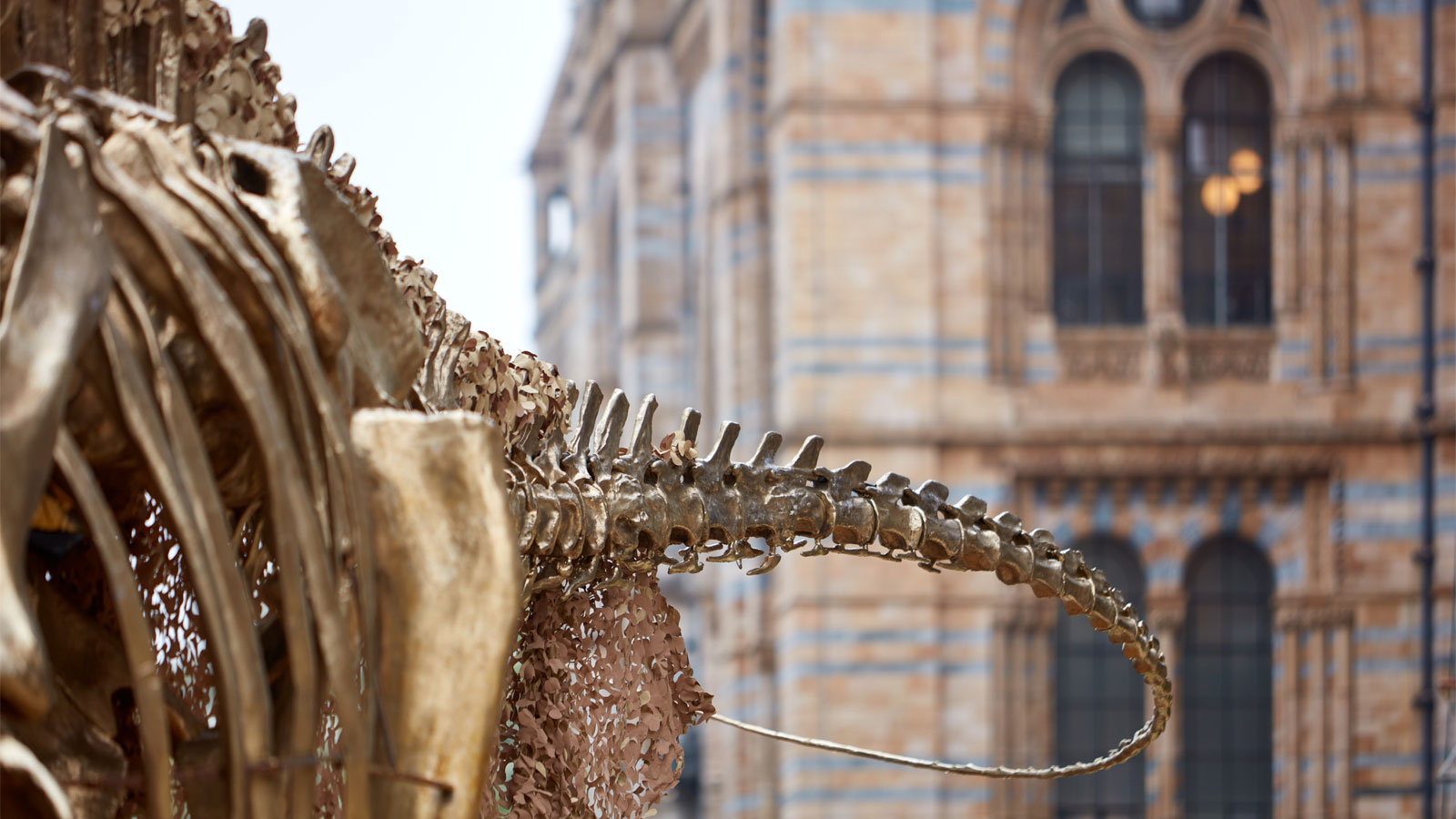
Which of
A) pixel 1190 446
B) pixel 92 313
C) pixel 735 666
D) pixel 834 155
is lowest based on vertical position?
pixel 92 313

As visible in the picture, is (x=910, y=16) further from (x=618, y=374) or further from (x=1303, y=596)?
(x=618, y=374)

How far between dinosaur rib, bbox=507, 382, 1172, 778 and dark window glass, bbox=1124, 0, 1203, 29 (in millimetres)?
14584

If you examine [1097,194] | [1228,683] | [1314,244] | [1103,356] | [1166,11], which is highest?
[1166,11]

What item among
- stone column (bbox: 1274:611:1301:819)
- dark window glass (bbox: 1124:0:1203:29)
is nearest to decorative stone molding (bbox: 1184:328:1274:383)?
stone column (bbox: 1274:611:1301:819)

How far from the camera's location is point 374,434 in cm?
326

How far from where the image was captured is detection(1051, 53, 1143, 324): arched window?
68.7 ft

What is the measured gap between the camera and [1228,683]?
20594mm

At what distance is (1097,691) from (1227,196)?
4.47 metres

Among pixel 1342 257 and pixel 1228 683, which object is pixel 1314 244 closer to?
pixel 1342 257

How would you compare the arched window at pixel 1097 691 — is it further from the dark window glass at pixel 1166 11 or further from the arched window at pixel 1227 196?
the dark window glass at pixel 1166 11

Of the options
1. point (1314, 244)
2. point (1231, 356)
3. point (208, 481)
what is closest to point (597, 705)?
point (208, 481)

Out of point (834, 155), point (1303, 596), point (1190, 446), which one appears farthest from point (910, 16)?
point (1303, 596)

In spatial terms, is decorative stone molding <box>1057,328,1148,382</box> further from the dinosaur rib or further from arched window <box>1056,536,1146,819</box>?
the dinosaur rib

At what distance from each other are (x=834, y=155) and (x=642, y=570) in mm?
15341
